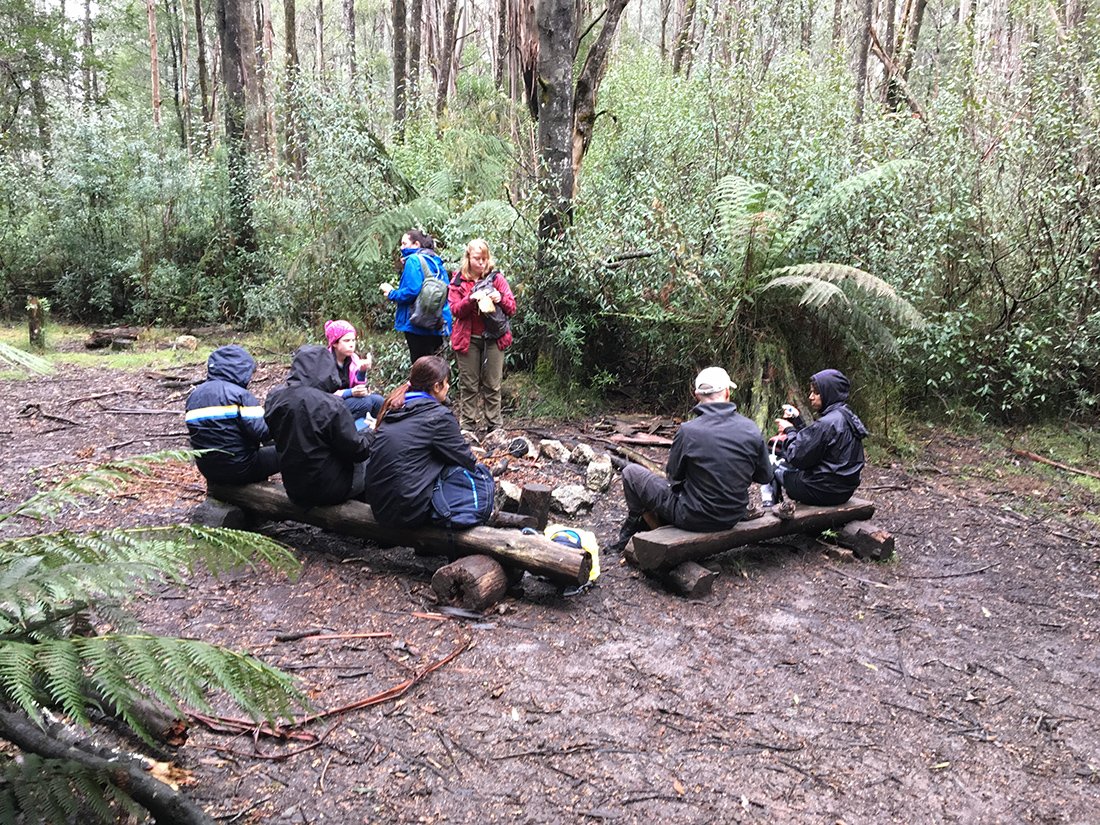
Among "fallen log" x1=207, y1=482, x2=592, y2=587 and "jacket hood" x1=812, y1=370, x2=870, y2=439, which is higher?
"jacket hood" x1=812, y1=370, x2=870, y2=439

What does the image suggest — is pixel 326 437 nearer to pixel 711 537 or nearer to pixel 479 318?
pixel 711 537

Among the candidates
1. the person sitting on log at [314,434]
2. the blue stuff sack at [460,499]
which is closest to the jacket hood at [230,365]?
the person sitting on log at [314,434]

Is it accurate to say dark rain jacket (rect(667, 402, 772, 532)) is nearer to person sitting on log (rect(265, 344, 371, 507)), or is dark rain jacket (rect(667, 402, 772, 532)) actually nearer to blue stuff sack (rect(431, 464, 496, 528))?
blue stuff sack (rect(431, 464, 496, 528))

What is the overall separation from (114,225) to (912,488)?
1374cm

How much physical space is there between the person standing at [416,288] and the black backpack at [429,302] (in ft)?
0.06

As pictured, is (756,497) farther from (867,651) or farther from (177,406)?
(177,406)

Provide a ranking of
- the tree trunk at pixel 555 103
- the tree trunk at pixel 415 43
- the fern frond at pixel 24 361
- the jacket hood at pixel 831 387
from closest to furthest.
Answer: the fern frond at pixel 24 361 → the jacket hood at pixel 831 387 → the tree trunk at pixel 555 103 → the tree trunk at pixel 415 43

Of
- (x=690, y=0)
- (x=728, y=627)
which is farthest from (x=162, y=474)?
(x=690, y=0)

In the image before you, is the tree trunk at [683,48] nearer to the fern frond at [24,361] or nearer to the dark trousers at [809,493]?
the dark trousers at [809,493]

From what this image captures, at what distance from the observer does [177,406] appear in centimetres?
891

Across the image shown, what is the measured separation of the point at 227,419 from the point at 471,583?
211 cm

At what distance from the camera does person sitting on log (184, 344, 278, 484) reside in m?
5.18

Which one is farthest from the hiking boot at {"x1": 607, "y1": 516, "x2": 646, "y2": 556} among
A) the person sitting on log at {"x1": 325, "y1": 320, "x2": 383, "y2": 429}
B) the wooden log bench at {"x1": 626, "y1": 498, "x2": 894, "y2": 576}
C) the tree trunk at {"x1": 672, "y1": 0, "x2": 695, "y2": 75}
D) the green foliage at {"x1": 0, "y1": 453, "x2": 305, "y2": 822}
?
the tree trunk at {"x1": 672, "y1": 0, "x2": 695, "y2": 75}

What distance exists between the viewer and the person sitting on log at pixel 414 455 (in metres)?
4.71
